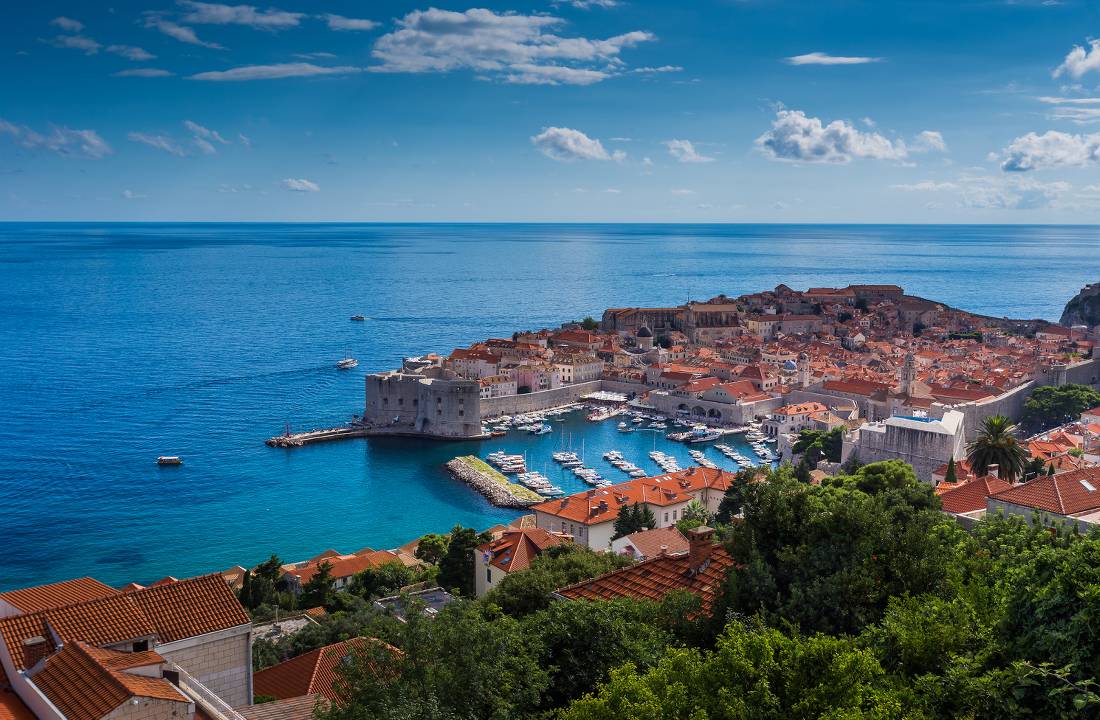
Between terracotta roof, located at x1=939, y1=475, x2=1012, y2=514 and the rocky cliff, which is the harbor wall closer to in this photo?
terracotta roof, located at x1=939, y1=475, x2=1012, y2=514

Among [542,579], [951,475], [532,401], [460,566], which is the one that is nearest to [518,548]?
[460,566]

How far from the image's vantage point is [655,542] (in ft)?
58.4

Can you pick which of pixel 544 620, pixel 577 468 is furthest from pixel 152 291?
pixel 544 620

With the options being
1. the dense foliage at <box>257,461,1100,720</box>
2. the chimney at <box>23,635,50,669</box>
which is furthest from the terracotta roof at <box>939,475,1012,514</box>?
the chimney at <box>23,635,50,669</box>

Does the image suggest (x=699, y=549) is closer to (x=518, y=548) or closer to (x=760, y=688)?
(x=760, y=688)

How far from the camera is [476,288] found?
117 metres

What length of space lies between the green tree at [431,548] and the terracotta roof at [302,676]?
467 inches

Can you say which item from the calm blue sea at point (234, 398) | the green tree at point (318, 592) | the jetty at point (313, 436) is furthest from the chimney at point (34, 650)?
the jetty at point (313, 436)

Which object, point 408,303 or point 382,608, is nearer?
point 382,608

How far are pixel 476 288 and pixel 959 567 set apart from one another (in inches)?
4332

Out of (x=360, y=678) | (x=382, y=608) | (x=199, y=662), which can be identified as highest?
(x=360, y=678)

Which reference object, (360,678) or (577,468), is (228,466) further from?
(360,678)

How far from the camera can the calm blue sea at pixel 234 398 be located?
90.3 ft

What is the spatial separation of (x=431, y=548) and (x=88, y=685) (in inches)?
643
